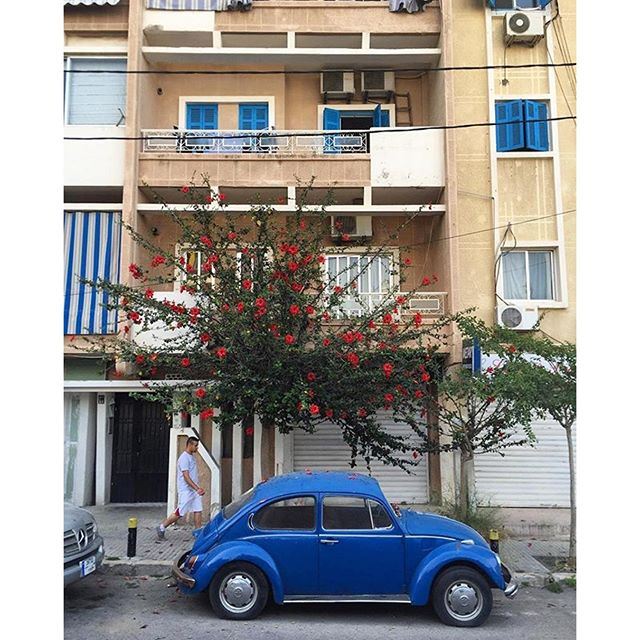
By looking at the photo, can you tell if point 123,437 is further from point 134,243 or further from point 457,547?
point 457,547

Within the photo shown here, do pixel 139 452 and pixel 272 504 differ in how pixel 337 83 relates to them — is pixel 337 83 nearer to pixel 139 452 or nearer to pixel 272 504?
pixel 139 452

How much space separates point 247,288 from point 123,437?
6252 mm

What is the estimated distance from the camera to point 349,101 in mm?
14352

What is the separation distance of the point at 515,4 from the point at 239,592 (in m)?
13.2

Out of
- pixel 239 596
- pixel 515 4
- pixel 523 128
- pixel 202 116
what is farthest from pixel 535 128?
pixel 239 596

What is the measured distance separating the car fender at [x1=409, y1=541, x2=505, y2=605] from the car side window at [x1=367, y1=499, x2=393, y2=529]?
0.56m

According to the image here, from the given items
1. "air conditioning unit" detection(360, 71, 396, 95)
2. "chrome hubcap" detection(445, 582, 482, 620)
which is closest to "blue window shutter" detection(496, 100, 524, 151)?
"air conditioning unit" detection(360, 71, 396, 95)

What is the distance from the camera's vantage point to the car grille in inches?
267

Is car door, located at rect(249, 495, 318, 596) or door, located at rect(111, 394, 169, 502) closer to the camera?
car door, located at rect(249, 495, 318, 596)

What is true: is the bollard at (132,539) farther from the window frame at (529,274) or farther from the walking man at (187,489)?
the window frame at (529,274)

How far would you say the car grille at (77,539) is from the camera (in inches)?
267

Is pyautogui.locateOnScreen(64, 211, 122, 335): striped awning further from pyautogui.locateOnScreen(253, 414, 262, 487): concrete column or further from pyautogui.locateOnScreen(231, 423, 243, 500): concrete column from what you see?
pyautogui.locateOnScreen(253, 414, 262, 487): concrete column

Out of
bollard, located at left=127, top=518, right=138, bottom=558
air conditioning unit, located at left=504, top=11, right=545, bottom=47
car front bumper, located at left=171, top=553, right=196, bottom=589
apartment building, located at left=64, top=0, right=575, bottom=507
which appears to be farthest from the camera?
air conditioning unit, located at left=504, top=11, right=545, bottom=47

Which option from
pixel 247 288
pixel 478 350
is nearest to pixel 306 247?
pixel 247 288
